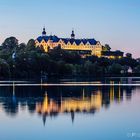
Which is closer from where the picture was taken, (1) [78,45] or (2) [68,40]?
(2) [68,40]

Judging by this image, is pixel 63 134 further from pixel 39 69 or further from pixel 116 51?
pixel 116 51

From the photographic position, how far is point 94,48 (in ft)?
589

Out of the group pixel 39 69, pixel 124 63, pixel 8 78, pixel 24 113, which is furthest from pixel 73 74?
pixel 24 113

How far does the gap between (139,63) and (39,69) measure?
72799 millimetres

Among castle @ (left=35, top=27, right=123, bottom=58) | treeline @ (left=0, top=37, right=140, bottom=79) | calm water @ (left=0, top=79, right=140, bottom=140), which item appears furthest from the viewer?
castle @ (left=35, top=27, right=123, bottom=58)

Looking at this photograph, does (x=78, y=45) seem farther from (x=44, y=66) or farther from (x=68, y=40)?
(x=44, y=66)

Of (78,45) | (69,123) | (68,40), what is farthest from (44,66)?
(78,45)

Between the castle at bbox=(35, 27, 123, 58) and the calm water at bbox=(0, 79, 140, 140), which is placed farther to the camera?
the castle at bbox=(35, 27, 123, 58)

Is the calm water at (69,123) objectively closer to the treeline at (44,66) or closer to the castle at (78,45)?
the treeline at (44,66)

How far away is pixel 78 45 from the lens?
178125 mm

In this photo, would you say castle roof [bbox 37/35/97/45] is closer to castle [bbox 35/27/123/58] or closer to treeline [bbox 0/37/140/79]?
castle [bbox 35/27/123/58]

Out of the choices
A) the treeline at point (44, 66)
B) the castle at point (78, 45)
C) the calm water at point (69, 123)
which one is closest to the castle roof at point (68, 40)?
the castle at point (78, 45)

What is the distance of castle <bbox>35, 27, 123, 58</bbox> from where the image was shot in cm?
17225

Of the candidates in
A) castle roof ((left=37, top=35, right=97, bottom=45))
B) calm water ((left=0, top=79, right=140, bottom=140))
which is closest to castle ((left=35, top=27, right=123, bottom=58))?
castle roof ((left=37, top=35, right=97, bottom=45))
